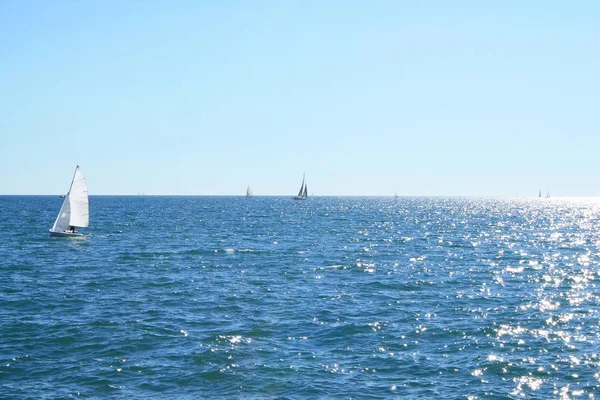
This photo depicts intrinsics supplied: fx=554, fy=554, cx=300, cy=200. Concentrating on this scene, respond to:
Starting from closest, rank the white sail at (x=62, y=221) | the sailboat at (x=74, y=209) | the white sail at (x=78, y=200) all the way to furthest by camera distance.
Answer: the white sail at (x=78, y=200) < the sailboat at (x=74, y=209) < the white sail at (x=62, y=221)

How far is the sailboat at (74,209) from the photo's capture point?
72188 mm

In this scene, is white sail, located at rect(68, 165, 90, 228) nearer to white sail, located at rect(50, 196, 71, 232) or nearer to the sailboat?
the sailboat

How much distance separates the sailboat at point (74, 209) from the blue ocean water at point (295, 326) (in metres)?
13.3

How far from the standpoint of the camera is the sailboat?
237 feet

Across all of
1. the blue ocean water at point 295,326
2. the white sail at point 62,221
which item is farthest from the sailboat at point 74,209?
the blue ocean water at point 295,326

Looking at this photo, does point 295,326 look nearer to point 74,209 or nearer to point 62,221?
point 74,209

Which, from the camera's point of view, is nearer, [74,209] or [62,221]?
[74,209]

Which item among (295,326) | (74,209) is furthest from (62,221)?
(295,326)

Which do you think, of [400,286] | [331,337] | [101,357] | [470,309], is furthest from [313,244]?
[101,357]

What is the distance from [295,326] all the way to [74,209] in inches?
2123

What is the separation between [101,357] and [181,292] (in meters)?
15.0

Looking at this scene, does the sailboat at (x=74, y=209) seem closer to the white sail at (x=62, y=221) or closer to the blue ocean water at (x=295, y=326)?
the white sail at (x=62, y=221)

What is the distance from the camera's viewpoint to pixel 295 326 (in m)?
30.7

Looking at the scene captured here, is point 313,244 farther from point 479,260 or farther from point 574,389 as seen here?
point 574,389
